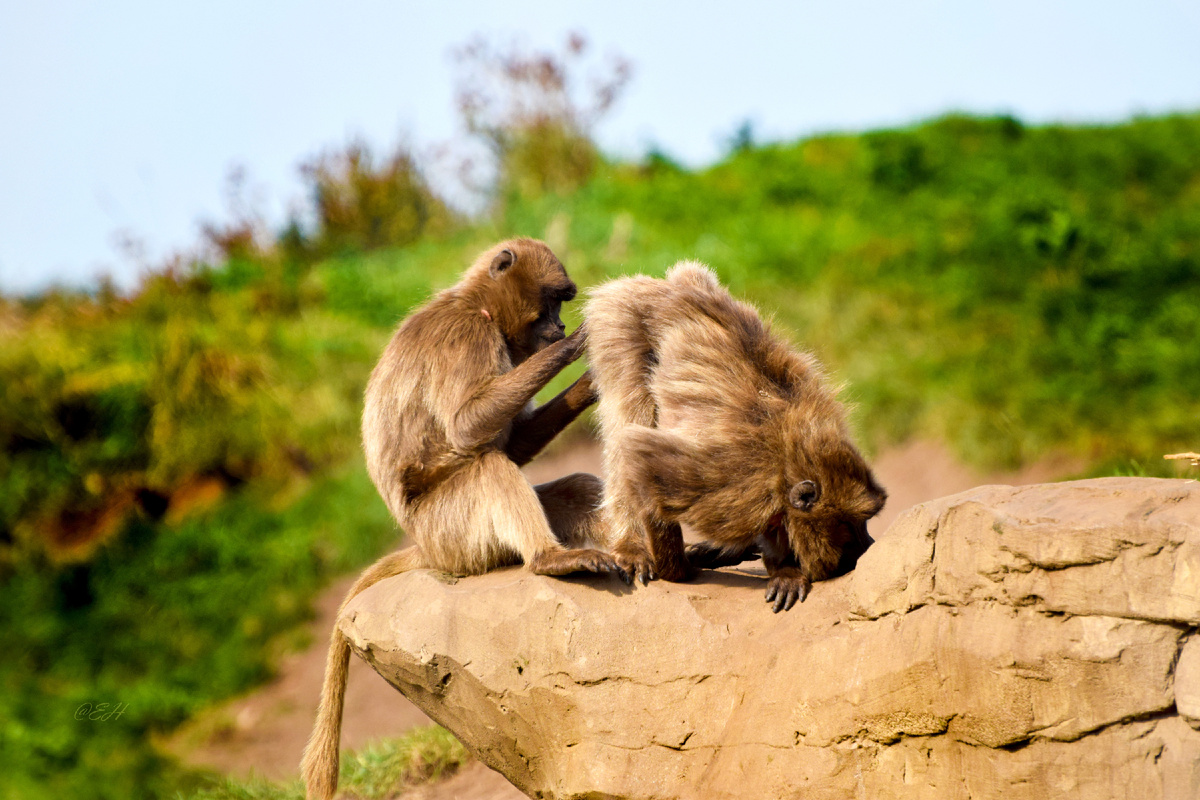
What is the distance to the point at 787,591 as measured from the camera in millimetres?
4355

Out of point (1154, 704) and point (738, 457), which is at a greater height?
point (738, 457)

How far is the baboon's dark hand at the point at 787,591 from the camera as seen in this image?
14.3 ft

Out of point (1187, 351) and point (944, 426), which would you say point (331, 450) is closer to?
point (944, 426)

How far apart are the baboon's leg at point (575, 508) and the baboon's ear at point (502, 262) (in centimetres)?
113

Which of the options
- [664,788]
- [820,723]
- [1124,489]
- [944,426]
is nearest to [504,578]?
[664,788]

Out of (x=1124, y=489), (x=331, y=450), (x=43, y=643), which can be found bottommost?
(x=43, y=643)

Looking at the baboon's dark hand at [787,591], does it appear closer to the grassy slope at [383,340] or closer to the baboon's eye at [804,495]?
the baboon's eye at [804,495]

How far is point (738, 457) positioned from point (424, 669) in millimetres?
1746

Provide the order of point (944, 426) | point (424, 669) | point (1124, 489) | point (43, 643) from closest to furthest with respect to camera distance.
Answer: point (1124, 489), point (424, 669), point (944, 426), point (43, 643)

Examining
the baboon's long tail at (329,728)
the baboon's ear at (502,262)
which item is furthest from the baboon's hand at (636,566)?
the baboon's ear at (502,262)

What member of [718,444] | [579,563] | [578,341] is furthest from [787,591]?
[578,341]

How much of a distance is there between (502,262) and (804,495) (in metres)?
2.17

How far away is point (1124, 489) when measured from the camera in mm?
3572

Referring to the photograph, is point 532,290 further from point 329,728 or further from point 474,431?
point 329,728
